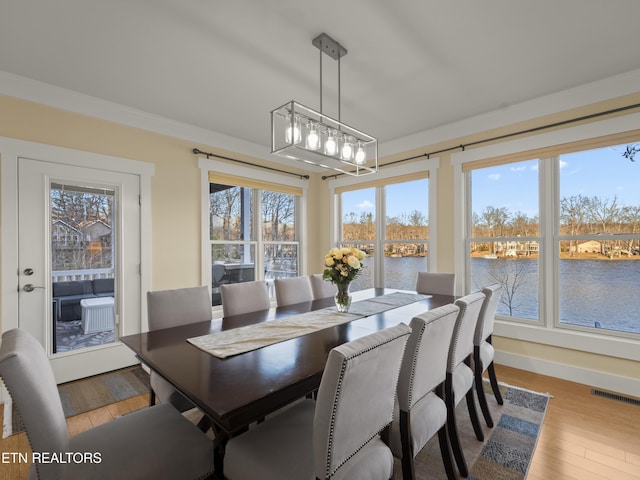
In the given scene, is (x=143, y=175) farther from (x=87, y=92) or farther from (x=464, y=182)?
(x=464, y=182)

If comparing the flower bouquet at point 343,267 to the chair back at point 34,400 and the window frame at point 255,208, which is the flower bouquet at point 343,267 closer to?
the chair back at point 34,400

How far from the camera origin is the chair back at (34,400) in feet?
3.19

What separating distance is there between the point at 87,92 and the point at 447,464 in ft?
12.6

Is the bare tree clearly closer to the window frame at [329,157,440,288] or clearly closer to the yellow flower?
the window frame at [329,157,440,288]

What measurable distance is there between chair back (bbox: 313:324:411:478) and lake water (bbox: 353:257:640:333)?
8.70 feet

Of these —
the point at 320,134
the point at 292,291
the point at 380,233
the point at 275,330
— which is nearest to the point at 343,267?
the point at 275,330

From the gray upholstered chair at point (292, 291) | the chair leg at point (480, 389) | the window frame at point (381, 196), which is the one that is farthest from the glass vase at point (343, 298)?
the window frame at point (381, 196)

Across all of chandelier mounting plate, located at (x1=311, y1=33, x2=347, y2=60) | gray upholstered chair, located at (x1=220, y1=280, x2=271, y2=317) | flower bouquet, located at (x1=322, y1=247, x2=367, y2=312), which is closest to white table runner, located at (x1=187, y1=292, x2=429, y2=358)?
flower bouquet, located at (x1=322, y1=247, x2=367, y2=312)

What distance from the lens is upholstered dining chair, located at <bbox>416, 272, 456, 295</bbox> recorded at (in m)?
3.18

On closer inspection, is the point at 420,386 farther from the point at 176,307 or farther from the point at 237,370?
the point at 176,307

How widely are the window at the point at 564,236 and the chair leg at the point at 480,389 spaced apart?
1.38 m

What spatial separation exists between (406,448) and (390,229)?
3182 mm

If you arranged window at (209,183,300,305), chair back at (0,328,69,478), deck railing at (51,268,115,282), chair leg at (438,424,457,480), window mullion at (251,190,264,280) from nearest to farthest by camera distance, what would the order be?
chair back at (0,328,69,478) < chair leg at (438,424,457,480) < deck railing at (51,268,115,282) < window at (209,183,300,305) < window mullion at (251,190,264,280)

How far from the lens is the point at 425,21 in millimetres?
1941
